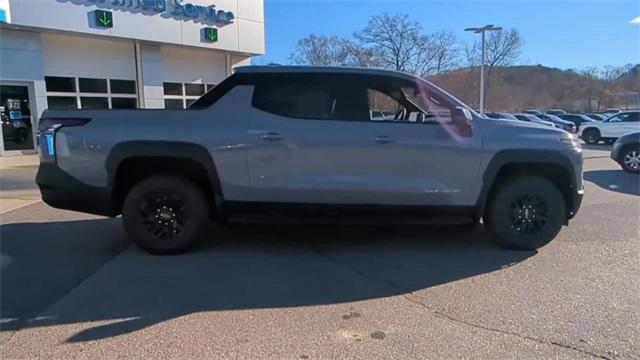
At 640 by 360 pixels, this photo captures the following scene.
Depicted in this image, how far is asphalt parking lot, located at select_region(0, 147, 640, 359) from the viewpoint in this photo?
308 centimetres

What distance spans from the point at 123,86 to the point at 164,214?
15.6m

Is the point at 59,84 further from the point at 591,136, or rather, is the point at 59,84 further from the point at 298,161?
the point at 591,136

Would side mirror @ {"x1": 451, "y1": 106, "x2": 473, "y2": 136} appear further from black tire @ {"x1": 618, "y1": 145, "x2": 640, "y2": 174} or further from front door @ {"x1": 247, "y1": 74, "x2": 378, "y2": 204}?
black tire @ {"x1": 618, "y1": 145, "x2": 640, "y2": 174}

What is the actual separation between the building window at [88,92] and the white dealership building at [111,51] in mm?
36

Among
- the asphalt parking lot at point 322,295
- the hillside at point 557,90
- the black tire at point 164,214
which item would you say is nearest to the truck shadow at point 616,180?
the asphalt parking lot at point 322,295

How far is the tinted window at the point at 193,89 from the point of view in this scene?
21.1 meters

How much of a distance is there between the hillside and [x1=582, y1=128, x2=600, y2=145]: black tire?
46.6m

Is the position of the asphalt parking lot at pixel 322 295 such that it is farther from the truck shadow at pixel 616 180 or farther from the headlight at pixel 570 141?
the truck shadow at pixel 616 180

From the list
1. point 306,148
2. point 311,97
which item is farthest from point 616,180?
point 306,148

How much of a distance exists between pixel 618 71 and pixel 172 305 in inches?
3964

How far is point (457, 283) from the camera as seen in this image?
4.20 meters

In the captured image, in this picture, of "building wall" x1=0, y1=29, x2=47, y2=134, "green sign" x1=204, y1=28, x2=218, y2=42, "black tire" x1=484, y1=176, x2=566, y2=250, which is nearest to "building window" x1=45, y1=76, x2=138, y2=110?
"building wall" x1=0, y1=29, x2=47, y2=134

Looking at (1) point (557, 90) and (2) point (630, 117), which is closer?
(2) point (630, 117)

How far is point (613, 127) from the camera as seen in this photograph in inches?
876
